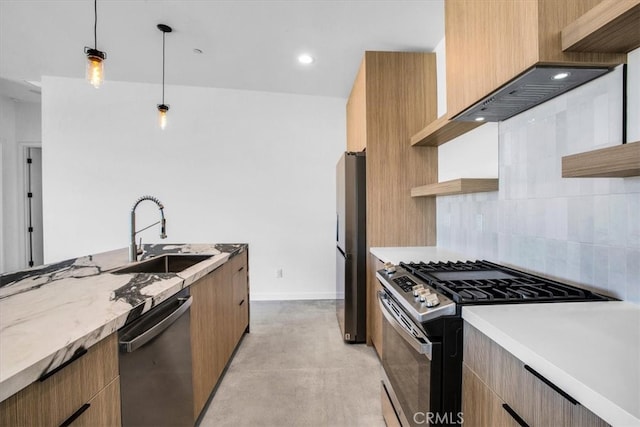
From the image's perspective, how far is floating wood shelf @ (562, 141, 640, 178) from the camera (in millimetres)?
679

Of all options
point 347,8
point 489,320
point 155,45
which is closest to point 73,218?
point 155,45

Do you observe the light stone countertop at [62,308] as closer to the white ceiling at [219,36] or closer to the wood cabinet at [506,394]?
the wood cabinet at [506,394]

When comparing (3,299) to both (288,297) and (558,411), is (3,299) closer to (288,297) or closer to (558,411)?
(558,411)

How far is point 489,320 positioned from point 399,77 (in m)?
2.15

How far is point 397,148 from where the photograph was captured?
236cm

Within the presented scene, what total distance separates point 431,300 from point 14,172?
20.1 feet

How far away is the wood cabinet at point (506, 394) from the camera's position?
1.90 feet

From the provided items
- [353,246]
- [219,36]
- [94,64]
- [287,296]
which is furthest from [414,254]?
[219,36]

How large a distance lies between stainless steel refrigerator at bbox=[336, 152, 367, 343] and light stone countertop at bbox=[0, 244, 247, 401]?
3.90ft

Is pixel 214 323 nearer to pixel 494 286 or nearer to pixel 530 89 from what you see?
pixel 494 286

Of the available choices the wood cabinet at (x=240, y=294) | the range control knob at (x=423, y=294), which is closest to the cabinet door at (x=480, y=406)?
the range control knob at (x=423, y=294)

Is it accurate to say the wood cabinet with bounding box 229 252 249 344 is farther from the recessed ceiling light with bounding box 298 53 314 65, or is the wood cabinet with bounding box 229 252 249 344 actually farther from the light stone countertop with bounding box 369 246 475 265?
the recessed ceiling light with bounding box 298 53 314 65

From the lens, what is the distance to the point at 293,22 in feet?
7.27

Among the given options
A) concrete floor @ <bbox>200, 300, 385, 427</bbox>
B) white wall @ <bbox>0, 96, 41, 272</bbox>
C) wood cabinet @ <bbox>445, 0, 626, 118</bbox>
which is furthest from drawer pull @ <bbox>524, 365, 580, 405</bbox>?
white wall @ <bbox>0, 96, 41, 272</bbox>
